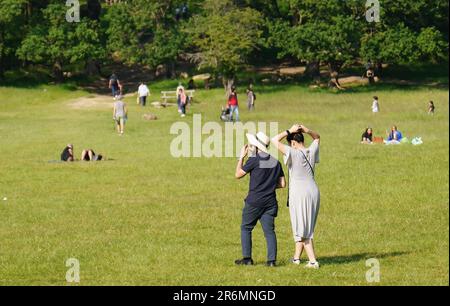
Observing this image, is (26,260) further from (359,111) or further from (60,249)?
(359,111)

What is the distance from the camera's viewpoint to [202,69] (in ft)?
248

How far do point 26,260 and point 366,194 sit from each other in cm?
1153

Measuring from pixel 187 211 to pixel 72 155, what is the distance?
11.0 metres

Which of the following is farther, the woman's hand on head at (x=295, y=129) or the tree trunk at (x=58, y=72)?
the tree trunk at (x=58, y=72)

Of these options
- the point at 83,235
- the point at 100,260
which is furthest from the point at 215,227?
the point at 100,260

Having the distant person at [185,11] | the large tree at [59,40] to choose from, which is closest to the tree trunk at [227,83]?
the large tree at [59,40]

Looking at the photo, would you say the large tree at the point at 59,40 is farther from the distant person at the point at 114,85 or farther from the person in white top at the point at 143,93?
the person in white top at the point at 143,93

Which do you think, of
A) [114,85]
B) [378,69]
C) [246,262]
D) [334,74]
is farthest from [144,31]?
[246,262]

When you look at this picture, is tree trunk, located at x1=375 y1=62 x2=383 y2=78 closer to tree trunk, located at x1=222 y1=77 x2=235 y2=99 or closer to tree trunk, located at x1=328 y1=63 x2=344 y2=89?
tree trunk, located at x1=328 y1=63 x2=344 y2=89

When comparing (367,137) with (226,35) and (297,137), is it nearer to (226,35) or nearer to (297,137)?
(297,137)

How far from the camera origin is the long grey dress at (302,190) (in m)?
14.8

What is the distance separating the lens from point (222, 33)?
6512 cm

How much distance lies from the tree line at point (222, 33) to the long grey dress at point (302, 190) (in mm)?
50559

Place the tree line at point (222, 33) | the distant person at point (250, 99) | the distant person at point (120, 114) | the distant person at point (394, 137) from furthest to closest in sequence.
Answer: the tree line at point (222, 33) < the distant person at point (250, 99) < the distant person at point (120, 114) < the distant person at point (394, 137)
